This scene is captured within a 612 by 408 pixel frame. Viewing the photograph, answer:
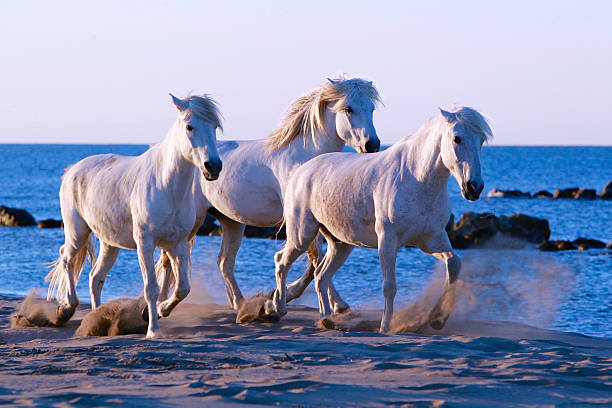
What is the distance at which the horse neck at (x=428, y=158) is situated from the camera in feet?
25.1

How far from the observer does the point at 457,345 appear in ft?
22.7

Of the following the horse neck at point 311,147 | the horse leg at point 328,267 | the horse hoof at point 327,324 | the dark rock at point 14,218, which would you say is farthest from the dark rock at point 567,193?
the horse hoof at point 327,324

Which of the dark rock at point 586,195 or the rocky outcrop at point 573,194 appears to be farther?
the rocky outcrop at point 573,194

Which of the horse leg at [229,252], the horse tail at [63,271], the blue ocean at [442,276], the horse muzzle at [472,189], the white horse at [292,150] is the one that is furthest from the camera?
the blue ocean at [442,276]

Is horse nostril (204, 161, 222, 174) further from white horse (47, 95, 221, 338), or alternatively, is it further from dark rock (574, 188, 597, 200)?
dark rock (574, 188, 597, 200)

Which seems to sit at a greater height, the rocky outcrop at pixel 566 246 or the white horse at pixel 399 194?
the white horse at pixel 399 194

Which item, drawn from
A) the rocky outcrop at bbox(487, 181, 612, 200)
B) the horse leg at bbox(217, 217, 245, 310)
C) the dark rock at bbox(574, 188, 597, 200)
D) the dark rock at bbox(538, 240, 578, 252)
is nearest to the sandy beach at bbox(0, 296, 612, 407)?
the horse leg at bbox(217, 217, 245, 310)

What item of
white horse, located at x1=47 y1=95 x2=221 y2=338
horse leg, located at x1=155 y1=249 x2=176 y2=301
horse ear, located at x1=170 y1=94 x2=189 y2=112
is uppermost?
horse ear, located at x1=170 y1=94 x2=189 y2=112

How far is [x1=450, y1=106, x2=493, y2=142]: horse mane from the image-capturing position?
7.41 metres

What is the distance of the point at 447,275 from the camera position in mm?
7914

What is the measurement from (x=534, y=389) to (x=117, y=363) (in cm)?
283

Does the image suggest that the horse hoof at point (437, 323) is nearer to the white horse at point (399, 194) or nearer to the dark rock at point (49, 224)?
the white horse at point (399, 194)

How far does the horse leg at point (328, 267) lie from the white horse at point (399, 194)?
32 cm

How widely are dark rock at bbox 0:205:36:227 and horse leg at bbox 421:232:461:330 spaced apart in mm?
22787
